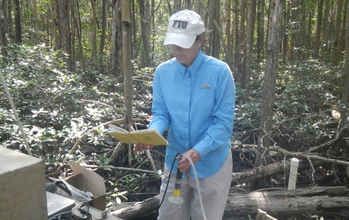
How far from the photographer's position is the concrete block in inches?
48.5

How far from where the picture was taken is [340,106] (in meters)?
4.74

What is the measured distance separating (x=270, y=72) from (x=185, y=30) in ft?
7.15

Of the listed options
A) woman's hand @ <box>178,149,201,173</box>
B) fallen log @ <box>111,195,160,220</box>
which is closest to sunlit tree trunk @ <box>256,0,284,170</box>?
fallen log @ <box>111,195,160,220</box>

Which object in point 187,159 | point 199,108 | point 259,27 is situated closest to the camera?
point 187,159

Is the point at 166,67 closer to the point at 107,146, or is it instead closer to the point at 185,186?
the point at 185,186

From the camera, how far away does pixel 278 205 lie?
3.45 metres

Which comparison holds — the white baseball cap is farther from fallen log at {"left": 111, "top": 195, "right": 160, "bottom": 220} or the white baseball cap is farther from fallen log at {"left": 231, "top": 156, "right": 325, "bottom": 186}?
fallen log at {"left": 231, "top": 156, "right": 325, "bottom": 186}

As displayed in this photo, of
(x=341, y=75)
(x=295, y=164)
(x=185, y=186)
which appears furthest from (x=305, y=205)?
(x=341, y=75)

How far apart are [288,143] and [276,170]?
107 centimetres

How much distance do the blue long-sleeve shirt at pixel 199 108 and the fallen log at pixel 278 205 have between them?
4.69 feet

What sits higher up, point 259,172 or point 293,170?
point 293,170

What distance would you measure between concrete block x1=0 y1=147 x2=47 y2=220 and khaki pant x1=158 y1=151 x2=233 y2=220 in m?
1.04

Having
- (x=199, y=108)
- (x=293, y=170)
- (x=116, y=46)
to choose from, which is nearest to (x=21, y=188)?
(x=199, y=108)

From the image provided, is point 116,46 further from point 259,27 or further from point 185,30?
point 259,27
